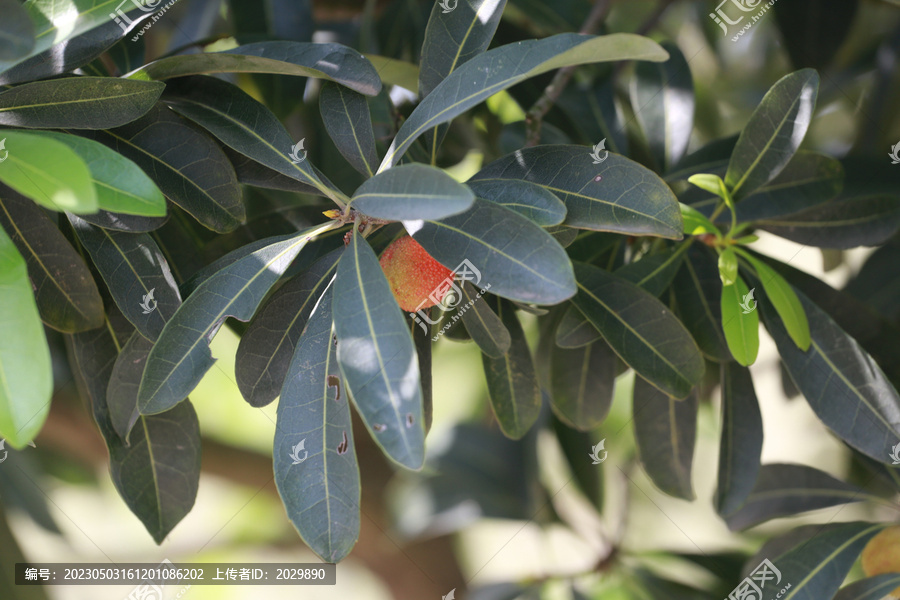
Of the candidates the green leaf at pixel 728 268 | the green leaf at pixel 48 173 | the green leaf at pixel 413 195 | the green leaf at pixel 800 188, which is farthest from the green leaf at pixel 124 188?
the green leaf at pixel 800 188

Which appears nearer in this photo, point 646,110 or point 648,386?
point 648,386

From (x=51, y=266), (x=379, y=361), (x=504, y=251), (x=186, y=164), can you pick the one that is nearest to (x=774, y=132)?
(x=504, y=251)

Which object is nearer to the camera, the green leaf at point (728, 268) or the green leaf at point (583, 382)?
the green leaf at point (728, 268)

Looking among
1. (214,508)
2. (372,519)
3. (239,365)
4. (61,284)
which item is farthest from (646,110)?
(214,508)

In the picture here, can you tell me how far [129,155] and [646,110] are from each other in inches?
27.7

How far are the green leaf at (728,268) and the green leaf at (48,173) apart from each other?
55 cm

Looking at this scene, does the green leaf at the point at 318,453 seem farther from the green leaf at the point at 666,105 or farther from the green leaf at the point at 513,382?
the green leaf at the point at 666,105

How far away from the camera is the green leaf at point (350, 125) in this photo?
0.56m

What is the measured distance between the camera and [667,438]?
777mm

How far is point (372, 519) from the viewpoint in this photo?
3.78ft

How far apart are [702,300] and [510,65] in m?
0.42

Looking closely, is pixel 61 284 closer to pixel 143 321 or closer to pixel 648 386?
pixel 143 321

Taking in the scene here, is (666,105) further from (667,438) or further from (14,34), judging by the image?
(14,34)

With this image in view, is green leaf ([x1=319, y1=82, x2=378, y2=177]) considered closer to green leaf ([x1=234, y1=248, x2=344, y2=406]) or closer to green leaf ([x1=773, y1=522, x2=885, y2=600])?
green leaf ([x1=234, y1=248, x2=344, y2=406])
